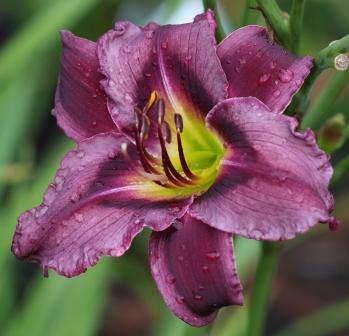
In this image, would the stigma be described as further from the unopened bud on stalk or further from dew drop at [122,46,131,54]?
the unopened bud on stalk

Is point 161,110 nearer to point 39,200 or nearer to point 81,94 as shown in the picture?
point 81,94

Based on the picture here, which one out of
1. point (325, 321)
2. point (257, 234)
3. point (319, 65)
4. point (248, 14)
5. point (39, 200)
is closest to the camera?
point (257, 234)

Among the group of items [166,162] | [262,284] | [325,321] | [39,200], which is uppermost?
[166,162]

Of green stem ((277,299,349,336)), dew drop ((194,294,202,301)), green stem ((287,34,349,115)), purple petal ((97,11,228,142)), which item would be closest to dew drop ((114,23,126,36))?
purple petal ((97,11,228,142))

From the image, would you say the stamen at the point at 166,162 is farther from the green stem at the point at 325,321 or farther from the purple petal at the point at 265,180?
the green stem at the point at 325,321

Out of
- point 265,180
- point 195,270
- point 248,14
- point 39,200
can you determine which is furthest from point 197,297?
point 39,200

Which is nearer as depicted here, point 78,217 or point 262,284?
point 78,217

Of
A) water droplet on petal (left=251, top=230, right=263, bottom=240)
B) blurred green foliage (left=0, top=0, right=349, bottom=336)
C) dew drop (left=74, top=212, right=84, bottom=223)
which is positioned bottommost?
blurred green foliage (left=0, top=0, right=349, bottom=336)
